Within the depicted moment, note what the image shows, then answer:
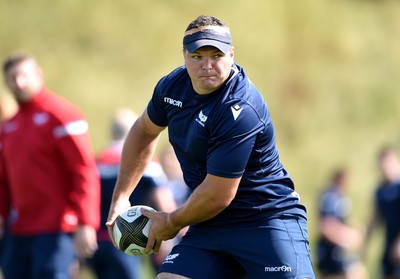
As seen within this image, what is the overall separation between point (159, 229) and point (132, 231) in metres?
0.22

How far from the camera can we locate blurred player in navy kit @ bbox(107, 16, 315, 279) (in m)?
5.27

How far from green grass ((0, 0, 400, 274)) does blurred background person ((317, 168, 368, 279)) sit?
11.7 feet

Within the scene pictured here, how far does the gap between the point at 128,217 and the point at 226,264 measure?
67 cm

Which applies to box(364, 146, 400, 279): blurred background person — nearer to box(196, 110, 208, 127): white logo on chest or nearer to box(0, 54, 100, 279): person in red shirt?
box(0, 54, 100, 279): person in red shirt

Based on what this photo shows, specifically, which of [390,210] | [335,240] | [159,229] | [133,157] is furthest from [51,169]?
[335,240]

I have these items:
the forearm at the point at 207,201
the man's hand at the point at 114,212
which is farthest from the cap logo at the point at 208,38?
the man's hand at the point at 114,212

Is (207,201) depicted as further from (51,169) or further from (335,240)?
(335,240)

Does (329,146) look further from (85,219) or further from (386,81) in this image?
(85,219)

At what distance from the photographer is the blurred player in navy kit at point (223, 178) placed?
5.27 m

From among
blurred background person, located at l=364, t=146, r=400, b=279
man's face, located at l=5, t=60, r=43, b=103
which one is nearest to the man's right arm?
man's face, located at l=5, t=60, r=43, b=103

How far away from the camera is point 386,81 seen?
823 inches

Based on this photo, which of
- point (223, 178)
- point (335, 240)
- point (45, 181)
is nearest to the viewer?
point (223, 178)

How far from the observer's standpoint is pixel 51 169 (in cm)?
820

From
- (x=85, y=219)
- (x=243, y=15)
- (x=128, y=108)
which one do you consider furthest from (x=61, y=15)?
(x=85, y=219)
